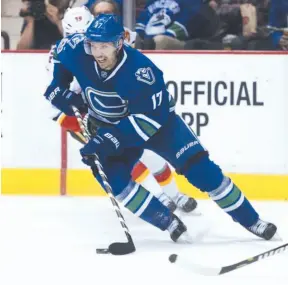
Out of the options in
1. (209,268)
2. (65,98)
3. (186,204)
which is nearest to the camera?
(209,268)

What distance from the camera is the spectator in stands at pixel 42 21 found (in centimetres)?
505

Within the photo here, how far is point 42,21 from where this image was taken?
5152 mm

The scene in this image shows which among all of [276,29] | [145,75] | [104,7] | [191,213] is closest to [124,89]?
[145,75]

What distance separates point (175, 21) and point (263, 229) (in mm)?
1748

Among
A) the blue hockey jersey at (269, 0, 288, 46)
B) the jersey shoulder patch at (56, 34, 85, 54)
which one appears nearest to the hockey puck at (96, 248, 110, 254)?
the jersey shoulder patch at (56, 34, 85, 54)

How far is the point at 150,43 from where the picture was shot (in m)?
4.97

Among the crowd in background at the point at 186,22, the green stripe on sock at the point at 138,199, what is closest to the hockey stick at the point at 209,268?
the green stripe on sock at the point at 138,199

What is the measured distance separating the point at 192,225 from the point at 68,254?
0.80 metres

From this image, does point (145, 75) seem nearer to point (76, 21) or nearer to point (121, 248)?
point (121, 248)

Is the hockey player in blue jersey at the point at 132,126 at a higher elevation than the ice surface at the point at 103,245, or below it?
higher

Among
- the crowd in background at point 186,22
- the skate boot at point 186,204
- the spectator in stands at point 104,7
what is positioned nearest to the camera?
the skate boot at point 186,204

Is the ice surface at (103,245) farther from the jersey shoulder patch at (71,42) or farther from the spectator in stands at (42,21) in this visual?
the spectator in stands at (42,21)

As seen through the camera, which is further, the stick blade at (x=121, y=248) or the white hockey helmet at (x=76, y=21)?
the white hockey helmet at (x=76, y=21)

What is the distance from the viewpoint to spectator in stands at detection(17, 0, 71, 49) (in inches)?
199
